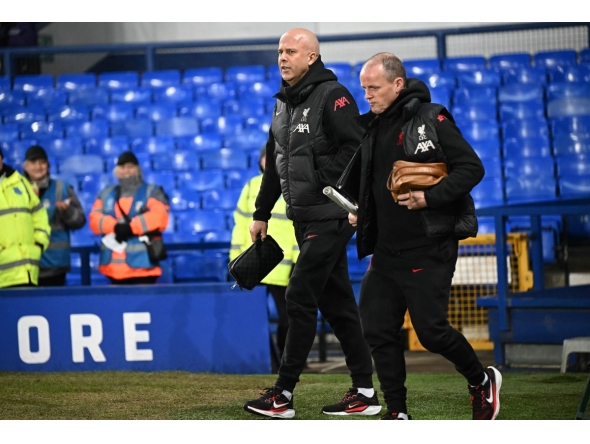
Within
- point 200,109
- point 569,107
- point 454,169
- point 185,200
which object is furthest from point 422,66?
point 454,169

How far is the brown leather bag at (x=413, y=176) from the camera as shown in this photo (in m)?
3.97

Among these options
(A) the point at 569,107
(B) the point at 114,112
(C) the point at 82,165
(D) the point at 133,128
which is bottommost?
(C) the point at 82,165

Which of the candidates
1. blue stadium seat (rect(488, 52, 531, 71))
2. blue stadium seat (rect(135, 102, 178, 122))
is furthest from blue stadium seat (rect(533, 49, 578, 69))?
blue stadium seat (rect(135, 102, 178, 122))

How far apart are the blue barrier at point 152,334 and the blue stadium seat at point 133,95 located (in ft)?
19.3

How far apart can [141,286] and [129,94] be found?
6.04 meters

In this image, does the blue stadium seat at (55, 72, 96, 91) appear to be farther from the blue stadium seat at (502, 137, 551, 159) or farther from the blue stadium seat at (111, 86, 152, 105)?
the blue stadium seat at (502, 137, 551, 159)

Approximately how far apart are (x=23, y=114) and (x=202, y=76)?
2.33 metres

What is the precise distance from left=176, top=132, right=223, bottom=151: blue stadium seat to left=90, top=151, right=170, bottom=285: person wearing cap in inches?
152

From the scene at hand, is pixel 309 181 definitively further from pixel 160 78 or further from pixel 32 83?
pixel 32 83

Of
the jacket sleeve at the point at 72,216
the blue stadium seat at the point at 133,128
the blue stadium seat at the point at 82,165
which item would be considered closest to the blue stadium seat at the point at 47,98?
the blue stadium seat at the point at 133,128

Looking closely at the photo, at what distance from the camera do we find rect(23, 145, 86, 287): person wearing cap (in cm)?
746

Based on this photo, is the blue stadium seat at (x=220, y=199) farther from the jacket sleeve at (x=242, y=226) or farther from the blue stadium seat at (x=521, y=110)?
the jacket sleeve at (x=242, y=226)

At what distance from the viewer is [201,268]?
907 cm
